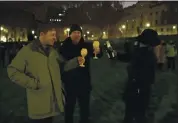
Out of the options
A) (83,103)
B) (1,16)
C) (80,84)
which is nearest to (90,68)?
(80,84)

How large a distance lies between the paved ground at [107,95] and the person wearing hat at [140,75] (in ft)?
0.24

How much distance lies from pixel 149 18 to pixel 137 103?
1.03 meters

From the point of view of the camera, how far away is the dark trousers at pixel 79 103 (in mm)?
3426

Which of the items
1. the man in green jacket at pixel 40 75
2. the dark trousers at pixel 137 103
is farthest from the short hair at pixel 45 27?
the dark trousers at pixel 137 103

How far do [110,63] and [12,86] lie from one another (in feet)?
3.69

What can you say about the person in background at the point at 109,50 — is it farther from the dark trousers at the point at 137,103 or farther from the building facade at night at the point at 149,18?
the dark trousers at the point at 137,103

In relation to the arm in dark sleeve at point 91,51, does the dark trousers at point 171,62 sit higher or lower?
lower

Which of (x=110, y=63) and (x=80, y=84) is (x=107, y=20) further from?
(x=80, y=84)

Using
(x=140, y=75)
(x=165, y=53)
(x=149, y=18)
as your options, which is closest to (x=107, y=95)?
(x=140, y=75)

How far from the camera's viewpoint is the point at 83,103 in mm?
3469

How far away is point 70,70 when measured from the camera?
10.8 ft

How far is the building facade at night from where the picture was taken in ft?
11.3

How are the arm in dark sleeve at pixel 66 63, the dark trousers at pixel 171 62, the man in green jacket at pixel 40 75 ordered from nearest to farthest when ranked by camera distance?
the man in green jacket at pixel 40 75 → the arm in dark sleeve at pixel 66 63 → the dark trousers at pixel 171 62

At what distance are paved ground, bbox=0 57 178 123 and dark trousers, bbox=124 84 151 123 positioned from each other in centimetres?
7
